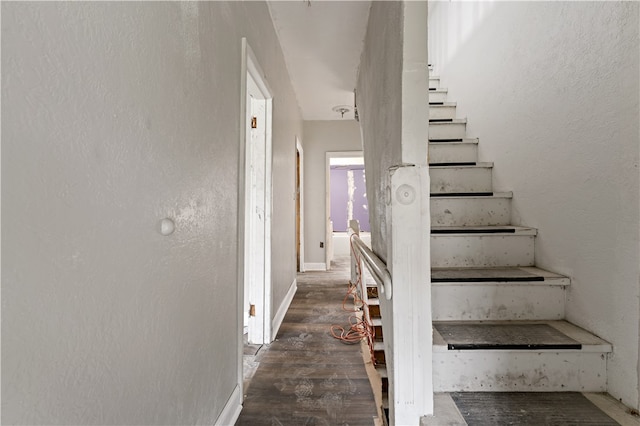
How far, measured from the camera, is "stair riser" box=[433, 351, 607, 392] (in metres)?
1.09

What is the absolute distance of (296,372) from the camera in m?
1.76

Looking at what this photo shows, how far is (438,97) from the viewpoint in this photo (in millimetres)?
2875

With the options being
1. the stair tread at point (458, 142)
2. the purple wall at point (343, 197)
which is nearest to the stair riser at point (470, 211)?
the stair tread at point (458, 142)

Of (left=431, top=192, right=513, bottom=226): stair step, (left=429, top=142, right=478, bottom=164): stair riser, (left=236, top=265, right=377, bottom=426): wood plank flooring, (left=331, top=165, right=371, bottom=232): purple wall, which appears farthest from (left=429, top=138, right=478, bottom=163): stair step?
(left=331, top=165, right=371, bottom=232): purple wall

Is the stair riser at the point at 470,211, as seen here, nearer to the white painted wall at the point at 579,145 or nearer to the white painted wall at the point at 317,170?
the white painted wall at the point at 579,145

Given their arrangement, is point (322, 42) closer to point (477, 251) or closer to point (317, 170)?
point (477, 251)

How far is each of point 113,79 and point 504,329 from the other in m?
1.64

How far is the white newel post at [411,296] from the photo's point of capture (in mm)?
995

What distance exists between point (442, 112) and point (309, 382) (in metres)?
2.48

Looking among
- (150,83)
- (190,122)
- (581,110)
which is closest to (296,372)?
(190,122)

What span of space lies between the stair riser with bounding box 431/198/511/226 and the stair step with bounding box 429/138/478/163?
0.51 metres

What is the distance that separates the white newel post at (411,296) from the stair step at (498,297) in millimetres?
371

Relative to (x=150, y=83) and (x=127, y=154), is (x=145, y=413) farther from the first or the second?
(x=150, y=83)

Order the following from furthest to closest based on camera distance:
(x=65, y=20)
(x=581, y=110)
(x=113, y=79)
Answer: (x=581, y=110) < (x=113, y=79) < (x=65, y=20)
